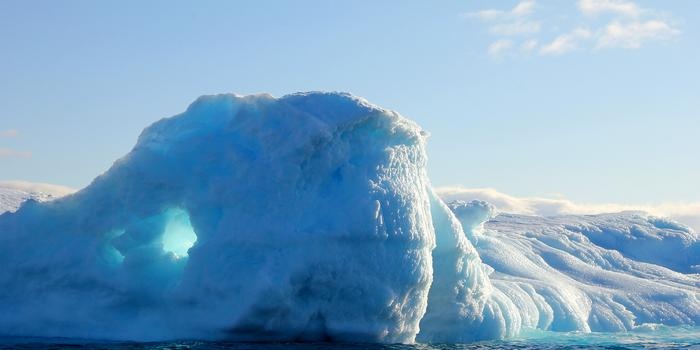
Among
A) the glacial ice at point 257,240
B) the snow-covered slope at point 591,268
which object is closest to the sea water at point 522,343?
the glacial ice at point 257,240

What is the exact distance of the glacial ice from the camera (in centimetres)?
1371

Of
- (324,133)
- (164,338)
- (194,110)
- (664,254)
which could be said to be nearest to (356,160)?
(324,133)

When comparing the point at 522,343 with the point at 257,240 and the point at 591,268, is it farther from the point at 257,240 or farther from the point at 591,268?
the point at 591,268

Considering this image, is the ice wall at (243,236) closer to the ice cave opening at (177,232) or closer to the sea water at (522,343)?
the ice cave opening at (177,232)

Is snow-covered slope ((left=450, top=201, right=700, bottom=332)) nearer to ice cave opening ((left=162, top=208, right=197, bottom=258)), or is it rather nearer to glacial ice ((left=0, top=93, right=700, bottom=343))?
glacial ice ((left=0, top=93, right=700, bottom=343))

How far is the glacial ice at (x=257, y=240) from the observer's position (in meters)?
13.7

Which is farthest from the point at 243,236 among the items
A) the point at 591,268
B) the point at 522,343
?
the point at 591,268

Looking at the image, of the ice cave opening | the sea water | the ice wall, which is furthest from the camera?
the ice cave opening

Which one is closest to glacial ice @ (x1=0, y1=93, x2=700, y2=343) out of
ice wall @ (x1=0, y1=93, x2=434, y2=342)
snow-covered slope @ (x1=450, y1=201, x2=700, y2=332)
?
ice wall @ (x1=0, y1=93, x2=434, y2=342)

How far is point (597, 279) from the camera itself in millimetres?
23859

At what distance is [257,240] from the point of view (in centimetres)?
→ 1376

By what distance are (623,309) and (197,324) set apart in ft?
37.5

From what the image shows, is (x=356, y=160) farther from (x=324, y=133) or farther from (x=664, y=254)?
(x=664, y=254)

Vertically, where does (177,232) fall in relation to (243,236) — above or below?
above
